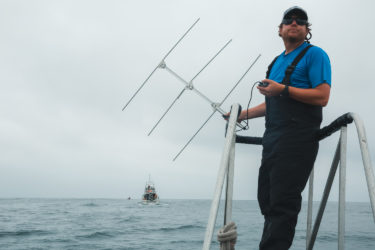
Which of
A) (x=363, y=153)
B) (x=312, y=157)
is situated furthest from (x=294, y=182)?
(x=363, y=153)

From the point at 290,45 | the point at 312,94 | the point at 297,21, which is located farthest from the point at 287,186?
the point at 297,21

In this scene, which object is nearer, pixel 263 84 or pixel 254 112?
pixel 263 84

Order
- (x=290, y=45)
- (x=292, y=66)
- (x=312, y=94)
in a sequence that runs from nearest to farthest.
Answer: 1. (x=312, y=94)
2. (x=292, y=66)
3. (x=290, y=45)

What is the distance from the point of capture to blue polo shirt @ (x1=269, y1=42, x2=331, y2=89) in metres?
2.07

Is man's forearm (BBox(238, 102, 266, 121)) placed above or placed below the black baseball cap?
below

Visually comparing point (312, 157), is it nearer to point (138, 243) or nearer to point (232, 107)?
point (232, 107)

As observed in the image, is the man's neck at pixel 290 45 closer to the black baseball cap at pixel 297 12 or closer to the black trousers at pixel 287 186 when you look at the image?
the black baseball cap at pixel 297 12

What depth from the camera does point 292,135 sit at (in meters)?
Result: 2.11

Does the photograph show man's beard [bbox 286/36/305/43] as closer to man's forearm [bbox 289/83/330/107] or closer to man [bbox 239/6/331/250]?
man [bbox 239/6/331/250]

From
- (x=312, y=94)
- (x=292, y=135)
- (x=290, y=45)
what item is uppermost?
(x=290, y=45)

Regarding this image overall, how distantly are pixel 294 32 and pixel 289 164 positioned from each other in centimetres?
96

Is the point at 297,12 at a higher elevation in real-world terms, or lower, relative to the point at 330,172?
higher

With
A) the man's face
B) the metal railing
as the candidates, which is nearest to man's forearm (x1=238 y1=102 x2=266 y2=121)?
the metal railing

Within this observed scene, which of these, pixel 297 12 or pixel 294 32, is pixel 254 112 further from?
pixel 297 12
